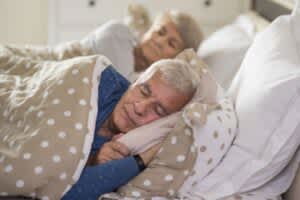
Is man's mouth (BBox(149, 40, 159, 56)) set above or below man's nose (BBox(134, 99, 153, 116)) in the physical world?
below

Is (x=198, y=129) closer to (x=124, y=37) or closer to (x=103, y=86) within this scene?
(x=103, y=86)

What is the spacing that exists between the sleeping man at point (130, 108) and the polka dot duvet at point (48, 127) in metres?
0.07

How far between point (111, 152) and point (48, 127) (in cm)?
18

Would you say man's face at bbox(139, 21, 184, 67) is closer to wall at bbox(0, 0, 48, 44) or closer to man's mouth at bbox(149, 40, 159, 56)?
man's mouth at bbox(149, 40, 159, 56)

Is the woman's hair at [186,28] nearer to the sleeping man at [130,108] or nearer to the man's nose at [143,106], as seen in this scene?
the sleeping man at [130,108]

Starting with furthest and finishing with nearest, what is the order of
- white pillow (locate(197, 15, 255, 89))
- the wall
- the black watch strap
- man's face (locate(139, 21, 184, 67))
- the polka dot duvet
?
1. the wall
2. man's face (locate(139, 21, 184, 67))
3. white pillow (locate(197, 15, 255, 89))
4. the black watch strap
5. the polka dot duvet

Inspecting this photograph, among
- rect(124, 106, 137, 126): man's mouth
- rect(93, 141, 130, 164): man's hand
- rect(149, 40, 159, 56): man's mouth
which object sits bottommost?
rect(93, 141, 130, 164): man's hand

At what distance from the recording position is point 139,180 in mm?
1258

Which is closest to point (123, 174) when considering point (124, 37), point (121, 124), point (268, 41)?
point (121, 124)

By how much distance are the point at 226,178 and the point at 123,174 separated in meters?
0.26

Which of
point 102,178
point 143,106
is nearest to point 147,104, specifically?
point 143,106

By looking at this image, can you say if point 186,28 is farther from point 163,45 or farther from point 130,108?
point 130,108

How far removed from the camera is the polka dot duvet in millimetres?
1181

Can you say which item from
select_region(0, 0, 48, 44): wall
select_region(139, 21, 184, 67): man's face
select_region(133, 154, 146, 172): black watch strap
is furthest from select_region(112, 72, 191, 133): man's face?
select_region(0, 0, 48, 44): wall
